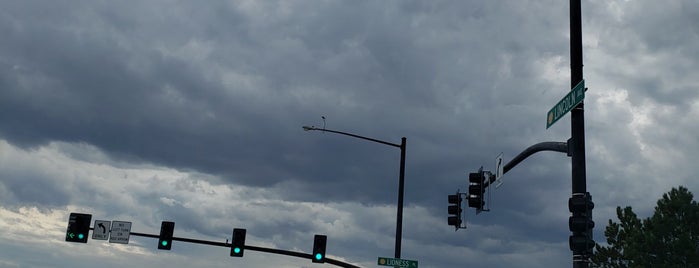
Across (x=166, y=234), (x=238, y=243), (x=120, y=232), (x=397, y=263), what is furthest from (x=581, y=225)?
(x=120, y=232)

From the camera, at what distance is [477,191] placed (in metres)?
19.4

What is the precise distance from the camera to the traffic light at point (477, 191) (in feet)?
63.3

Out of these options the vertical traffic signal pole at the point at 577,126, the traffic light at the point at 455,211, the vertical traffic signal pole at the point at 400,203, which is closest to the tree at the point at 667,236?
the vertical traffic signal pole at the point at 400,203

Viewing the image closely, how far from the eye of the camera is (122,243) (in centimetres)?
3341

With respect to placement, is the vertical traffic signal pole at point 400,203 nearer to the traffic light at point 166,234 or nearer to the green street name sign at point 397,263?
the green street name sign at point 397,263

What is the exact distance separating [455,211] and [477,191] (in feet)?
6.41

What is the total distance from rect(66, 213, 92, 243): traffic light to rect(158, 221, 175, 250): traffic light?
3428mm

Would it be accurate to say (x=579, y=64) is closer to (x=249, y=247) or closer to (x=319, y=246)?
(x=319, y=246)

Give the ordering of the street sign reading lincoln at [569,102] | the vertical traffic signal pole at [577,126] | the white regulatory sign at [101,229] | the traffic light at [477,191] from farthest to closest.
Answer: the white regulatory sign at [101,229] → the traffic light at [477,191] → the vertical traffic signal pole at [577,126] → the street sign reading lincoln at [569,102]

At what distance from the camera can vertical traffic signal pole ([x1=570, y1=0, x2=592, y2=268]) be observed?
13.8 m

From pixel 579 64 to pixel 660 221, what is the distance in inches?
1595

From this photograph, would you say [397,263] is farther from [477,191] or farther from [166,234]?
[166,234]

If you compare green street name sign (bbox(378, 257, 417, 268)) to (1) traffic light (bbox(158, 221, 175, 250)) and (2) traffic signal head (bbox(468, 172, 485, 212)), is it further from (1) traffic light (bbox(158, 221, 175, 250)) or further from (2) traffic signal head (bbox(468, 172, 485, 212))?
(1) traffic light (bbox(158, 221, 175, 250))

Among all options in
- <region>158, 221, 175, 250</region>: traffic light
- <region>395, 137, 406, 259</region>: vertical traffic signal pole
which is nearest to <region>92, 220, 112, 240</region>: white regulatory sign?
<region>158, 221, 175, 250</region>: traffic light
